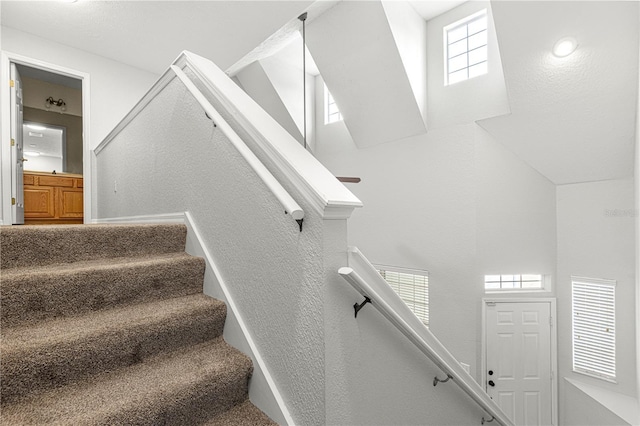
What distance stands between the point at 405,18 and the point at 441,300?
3.94m

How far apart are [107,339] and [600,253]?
540 cm

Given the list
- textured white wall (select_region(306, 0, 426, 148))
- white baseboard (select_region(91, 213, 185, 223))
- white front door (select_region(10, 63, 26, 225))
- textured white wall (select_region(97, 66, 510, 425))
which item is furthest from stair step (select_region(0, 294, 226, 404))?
textured white wall (select_region(306, 0, 426, 148))

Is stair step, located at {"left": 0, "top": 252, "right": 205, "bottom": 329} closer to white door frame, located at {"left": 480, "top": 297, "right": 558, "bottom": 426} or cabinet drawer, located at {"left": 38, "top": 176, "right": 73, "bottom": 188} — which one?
cabinet drawer, located at {"left": 38, "top": 176, "right": 73, "bottom": 188}

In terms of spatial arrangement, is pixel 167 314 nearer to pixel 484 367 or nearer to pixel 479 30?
pixel 484 367

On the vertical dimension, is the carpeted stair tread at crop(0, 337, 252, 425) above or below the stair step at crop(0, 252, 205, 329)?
below

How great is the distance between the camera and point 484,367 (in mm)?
4340

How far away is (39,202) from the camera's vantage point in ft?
13.8

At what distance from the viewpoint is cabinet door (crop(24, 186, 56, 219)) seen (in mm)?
4092

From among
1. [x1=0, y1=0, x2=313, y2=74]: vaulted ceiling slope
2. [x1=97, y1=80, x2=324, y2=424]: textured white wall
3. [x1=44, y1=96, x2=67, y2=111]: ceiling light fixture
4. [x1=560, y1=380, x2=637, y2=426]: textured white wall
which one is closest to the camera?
[x1=97, y1=80, x2=324, y2=424]: textured white wall

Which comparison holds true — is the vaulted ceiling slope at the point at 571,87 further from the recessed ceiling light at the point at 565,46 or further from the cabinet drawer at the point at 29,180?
the cabinet drawer at the point at 29,180

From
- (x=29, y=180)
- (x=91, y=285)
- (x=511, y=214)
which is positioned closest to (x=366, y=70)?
(x=511, y=214)

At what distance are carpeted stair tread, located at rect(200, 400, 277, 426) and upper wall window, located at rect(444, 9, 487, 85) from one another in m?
4.68

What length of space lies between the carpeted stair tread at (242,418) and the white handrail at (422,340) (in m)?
0.61

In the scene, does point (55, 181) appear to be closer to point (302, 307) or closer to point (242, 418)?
point (242, 418)
